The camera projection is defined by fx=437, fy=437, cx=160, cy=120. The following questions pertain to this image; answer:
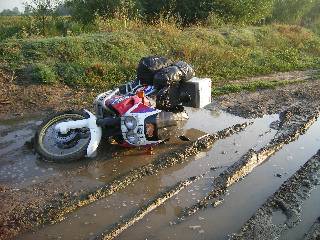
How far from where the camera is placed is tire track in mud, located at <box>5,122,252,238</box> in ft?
15.5

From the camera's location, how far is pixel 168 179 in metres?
5.83

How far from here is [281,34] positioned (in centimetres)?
1670

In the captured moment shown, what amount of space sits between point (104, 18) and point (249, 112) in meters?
7.82

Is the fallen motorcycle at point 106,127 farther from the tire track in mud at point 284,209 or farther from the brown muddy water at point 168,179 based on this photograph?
the tire track in mud at point 284,209

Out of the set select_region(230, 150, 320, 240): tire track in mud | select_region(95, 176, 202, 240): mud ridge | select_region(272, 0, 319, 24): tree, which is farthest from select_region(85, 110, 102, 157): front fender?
select_region(272, 0, 319, 24): tree

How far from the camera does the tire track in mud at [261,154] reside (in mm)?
5254

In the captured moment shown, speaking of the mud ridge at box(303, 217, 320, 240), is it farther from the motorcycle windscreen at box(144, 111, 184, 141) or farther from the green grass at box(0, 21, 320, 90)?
the green grass at box(0, 21, 320, 90)

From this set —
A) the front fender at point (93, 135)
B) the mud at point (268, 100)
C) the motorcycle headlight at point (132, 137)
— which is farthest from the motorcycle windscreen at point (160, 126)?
the mud at point (268, 100)

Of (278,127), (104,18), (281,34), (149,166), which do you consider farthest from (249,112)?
(281,34)

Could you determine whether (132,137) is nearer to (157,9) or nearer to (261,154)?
(261,154)

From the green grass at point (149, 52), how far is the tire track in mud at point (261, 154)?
2.07m

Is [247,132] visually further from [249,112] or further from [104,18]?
[104,18]

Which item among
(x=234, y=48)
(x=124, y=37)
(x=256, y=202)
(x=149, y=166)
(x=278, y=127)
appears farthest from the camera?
(x=234, y=48)

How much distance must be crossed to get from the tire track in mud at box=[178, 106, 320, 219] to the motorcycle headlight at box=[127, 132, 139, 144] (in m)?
1.30
